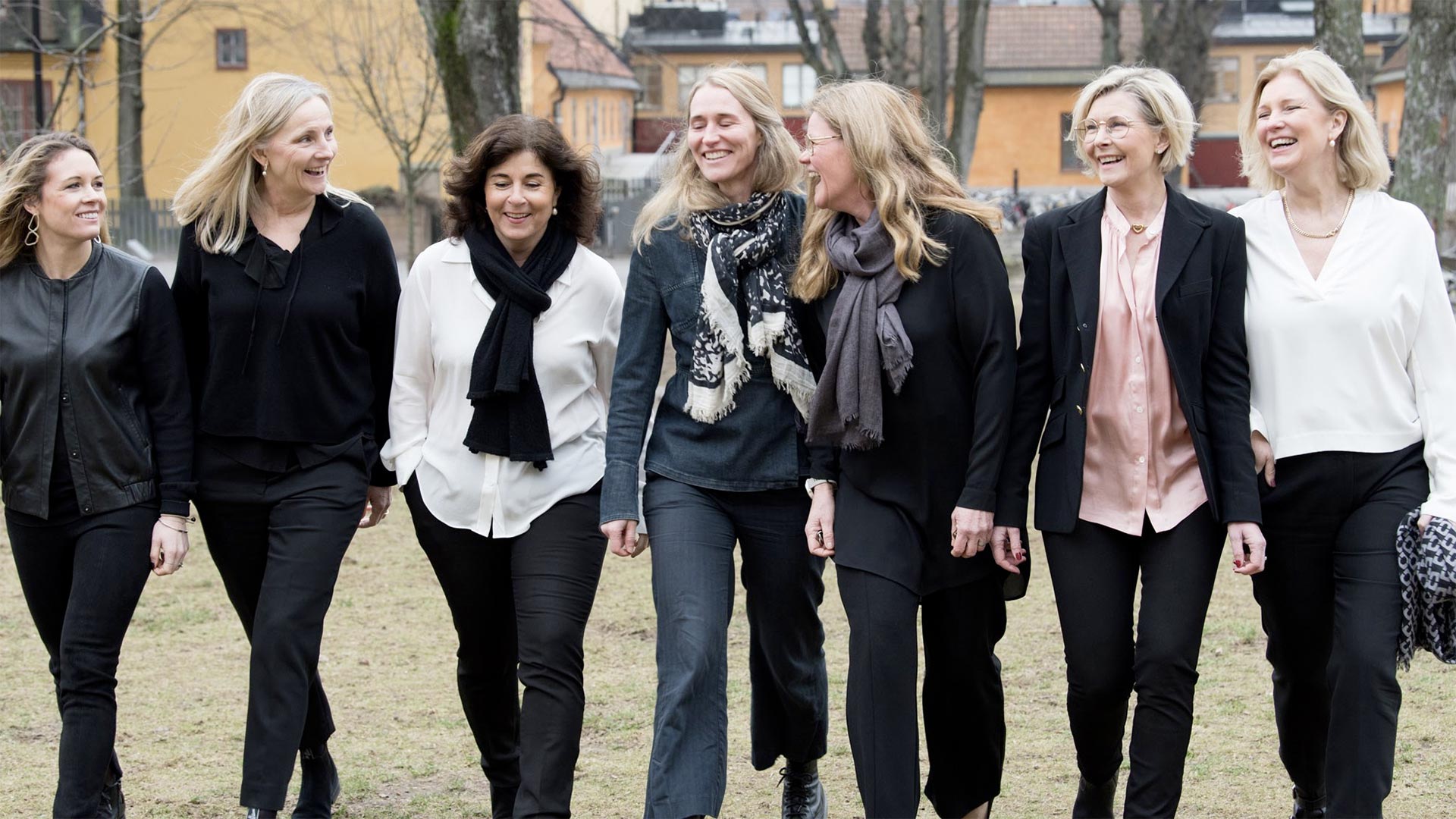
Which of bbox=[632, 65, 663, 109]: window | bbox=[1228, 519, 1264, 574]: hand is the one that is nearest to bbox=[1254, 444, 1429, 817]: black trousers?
bbox=[1228, 519, 1264, 574]: hand

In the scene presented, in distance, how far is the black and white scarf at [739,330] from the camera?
171 inches

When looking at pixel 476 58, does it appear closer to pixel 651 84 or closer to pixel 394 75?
pixel 394 75

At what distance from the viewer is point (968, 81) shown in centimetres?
2241

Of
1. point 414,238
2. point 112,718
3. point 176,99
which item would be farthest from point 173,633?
point 176,99

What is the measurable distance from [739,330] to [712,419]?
0.81 feet

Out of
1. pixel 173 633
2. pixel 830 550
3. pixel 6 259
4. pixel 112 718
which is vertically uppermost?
pixel 6 259

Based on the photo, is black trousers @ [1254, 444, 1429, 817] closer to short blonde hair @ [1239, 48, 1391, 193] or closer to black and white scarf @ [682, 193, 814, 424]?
short blonde hair @ [1239, 48, 1391, 193]

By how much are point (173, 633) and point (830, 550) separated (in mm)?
4427

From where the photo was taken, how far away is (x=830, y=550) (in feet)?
14.0

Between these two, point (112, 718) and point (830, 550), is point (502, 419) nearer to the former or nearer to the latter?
point (830, 550)

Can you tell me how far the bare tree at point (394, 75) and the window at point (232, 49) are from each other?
463 centimetres

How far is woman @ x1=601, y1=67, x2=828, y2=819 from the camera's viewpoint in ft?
14.2

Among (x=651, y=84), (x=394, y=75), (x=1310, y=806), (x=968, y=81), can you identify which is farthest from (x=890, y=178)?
(x=651, y=84)

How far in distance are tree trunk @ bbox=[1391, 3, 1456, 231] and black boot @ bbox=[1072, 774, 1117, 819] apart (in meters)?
8.05
